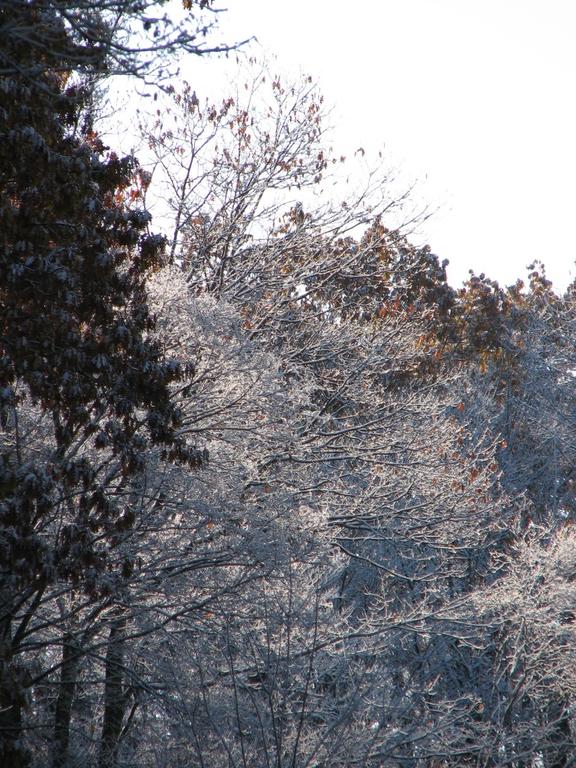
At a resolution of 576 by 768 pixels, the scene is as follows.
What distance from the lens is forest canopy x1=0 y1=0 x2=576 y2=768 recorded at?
6.46 metres

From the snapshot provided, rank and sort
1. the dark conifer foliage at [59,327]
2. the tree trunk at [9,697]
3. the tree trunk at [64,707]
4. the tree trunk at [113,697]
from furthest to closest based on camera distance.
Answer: the tree trunk at [64,707] → the tree trunk at [113,697] → the dark conifer foliage at [59,327] → the tree trunk at [9,697]

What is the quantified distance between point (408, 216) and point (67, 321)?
286 inches

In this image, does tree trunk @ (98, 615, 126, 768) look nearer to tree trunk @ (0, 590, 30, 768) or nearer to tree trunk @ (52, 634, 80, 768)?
tree trunk @ (52, 634, 80, 768)

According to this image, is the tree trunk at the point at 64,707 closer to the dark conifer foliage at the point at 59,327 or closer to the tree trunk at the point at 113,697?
the tree trunk at the point at 113,697

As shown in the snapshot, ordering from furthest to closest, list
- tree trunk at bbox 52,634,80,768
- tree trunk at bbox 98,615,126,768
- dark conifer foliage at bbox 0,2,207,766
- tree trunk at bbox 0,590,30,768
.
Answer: tree trunk at bbox 52,634,80,768 → tree trunk at bbox 98,615,126,768 → dark conifer foliage at bbox 0,2,207,766 → tree trunk at bbox 0,590,30,768

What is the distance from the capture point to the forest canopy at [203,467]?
6.46m

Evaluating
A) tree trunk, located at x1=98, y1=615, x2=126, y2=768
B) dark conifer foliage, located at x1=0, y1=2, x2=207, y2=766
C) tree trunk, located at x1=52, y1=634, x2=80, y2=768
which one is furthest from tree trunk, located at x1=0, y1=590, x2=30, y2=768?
tree trunk, located at x1=52, y1=634, x2=80, y2=768

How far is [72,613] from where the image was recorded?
769cm

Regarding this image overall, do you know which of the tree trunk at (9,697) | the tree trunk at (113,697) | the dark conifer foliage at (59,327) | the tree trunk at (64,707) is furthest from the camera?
the tree trunk at (64,707)

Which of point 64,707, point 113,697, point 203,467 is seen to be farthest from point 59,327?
point 113,697

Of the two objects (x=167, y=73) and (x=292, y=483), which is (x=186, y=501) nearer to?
(x=292, y=483)

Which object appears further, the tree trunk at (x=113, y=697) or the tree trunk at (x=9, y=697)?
the tree trunk at (x=113, y=697)

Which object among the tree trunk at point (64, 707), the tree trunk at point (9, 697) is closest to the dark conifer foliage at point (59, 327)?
the tree trunk at point (9, 697)

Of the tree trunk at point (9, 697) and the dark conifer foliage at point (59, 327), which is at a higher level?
the dark conifer foliage at point (59, 327)
